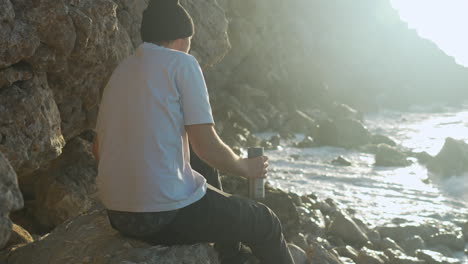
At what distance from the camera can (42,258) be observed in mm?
3043

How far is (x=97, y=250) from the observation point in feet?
9.55

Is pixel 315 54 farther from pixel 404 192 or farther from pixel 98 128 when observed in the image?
pixel 98 128

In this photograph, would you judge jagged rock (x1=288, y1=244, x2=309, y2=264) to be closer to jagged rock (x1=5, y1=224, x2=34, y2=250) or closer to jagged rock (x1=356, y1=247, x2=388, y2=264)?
jagged rock (x1=356, y1=247, x2=388, y2=264)

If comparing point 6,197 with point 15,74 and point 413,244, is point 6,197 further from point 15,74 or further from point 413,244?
point 413,244

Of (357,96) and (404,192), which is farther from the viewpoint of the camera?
(357,96)

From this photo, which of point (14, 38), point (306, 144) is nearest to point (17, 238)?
point (14, 38)

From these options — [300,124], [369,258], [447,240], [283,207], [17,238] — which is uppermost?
[17,238]

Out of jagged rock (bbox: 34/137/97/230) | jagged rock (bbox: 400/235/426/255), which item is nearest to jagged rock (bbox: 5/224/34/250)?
jagged rock (bbox: 34/137/97/230)

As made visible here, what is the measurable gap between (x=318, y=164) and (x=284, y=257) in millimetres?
11201

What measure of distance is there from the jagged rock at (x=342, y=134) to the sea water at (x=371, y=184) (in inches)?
22.9

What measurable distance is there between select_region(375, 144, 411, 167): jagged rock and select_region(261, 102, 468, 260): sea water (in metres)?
0.26

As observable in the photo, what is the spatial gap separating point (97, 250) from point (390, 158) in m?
13.1

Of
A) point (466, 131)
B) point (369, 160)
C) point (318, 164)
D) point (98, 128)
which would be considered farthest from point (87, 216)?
point (466, 131)

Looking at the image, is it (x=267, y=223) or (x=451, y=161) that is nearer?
(x=267, y=223)
